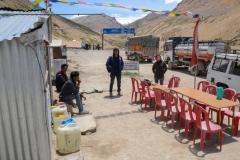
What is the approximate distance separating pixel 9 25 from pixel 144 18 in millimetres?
166375

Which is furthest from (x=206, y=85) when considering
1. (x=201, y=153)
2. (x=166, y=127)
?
(x=201, y=153)

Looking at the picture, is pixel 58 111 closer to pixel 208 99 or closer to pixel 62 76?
pixel 62 76

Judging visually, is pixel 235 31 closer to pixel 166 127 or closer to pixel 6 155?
pixel 166 127

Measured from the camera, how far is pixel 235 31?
105ft

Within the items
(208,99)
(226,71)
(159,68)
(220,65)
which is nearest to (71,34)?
(159,68)

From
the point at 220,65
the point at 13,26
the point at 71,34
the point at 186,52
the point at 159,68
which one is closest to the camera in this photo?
the point at 13,26

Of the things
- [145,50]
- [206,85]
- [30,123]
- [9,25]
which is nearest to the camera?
[30,123]

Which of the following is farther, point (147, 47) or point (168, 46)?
point (147, 47)

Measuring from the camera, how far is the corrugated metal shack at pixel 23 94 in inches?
116

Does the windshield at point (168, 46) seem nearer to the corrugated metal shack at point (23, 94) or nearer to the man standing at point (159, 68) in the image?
the man standing at point (159, 68)

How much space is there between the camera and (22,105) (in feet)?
10.3

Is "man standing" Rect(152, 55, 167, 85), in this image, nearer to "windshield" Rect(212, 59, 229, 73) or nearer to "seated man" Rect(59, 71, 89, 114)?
"windshield" Rect(212, 59, 229, 73)

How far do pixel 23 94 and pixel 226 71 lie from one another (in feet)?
23.8

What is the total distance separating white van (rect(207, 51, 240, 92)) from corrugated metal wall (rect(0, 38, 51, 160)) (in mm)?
6834
